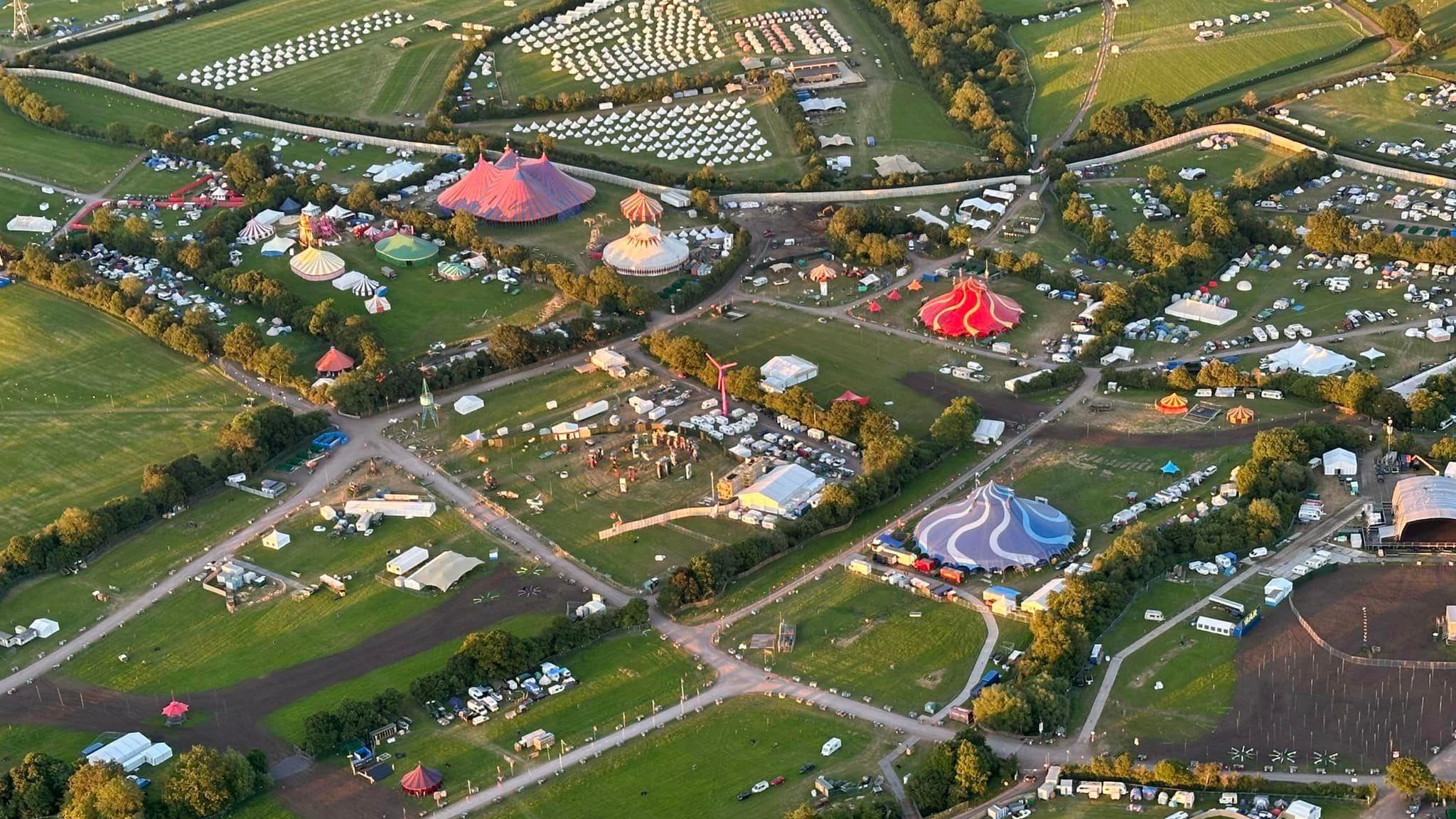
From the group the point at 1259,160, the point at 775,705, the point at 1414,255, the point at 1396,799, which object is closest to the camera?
the point at 1396,799

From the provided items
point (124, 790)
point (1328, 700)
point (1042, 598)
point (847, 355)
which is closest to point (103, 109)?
point (847, 355)

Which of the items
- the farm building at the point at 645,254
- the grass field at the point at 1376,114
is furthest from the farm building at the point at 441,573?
the grass field at the point at 1376,114

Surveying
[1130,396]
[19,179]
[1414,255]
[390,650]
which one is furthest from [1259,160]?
[19,179]

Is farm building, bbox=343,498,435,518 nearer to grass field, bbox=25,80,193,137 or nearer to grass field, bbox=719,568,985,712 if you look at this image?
grass field, bbox=719,568,985,712

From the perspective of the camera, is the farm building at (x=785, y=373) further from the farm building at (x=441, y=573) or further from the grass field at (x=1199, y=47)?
the grass field at (x=1199, y=47)

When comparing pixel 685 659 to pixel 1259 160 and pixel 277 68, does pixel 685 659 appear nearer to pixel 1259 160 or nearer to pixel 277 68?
pixel 1259 160
